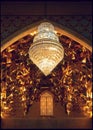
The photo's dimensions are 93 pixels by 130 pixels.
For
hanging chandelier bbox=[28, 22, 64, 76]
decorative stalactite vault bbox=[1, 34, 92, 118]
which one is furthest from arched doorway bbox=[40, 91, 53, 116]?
hanging chandelier bbox=[28, 22, 64, 76]

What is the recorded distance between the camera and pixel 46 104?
23.6 ft

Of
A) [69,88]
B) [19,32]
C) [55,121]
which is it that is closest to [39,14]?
[19,32]

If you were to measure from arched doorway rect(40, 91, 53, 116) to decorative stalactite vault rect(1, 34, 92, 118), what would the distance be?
138 millimetres

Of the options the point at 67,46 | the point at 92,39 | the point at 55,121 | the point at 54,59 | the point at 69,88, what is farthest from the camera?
the point at 55,121

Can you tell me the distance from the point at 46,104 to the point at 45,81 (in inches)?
19.1

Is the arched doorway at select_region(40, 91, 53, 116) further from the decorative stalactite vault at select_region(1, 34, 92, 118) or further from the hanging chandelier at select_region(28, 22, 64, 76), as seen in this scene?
the hanging chandelier at select_region(28, 22, 64, 76)

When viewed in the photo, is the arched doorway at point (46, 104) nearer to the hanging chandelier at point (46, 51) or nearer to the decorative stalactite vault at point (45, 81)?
the decorative stalactite vault at point (45, 81)

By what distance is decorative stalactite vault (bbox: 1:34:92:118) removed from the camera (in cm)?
620

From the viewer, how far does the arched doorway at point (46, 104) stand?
7.16 meters

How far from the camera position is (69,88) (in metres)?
6.66

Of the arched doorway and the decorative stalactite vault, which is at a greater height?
the decorative stalactite vault

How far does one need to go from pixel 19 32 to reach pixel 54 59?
0.93m

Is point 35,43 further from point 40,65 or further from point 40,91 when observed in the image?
point 40,91

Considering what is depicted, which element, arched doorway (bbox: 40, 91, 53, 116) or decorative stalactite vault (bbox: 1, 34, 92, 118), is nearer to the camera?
decorative stalactite vault (bbox: 1, 34, 92, 118)
